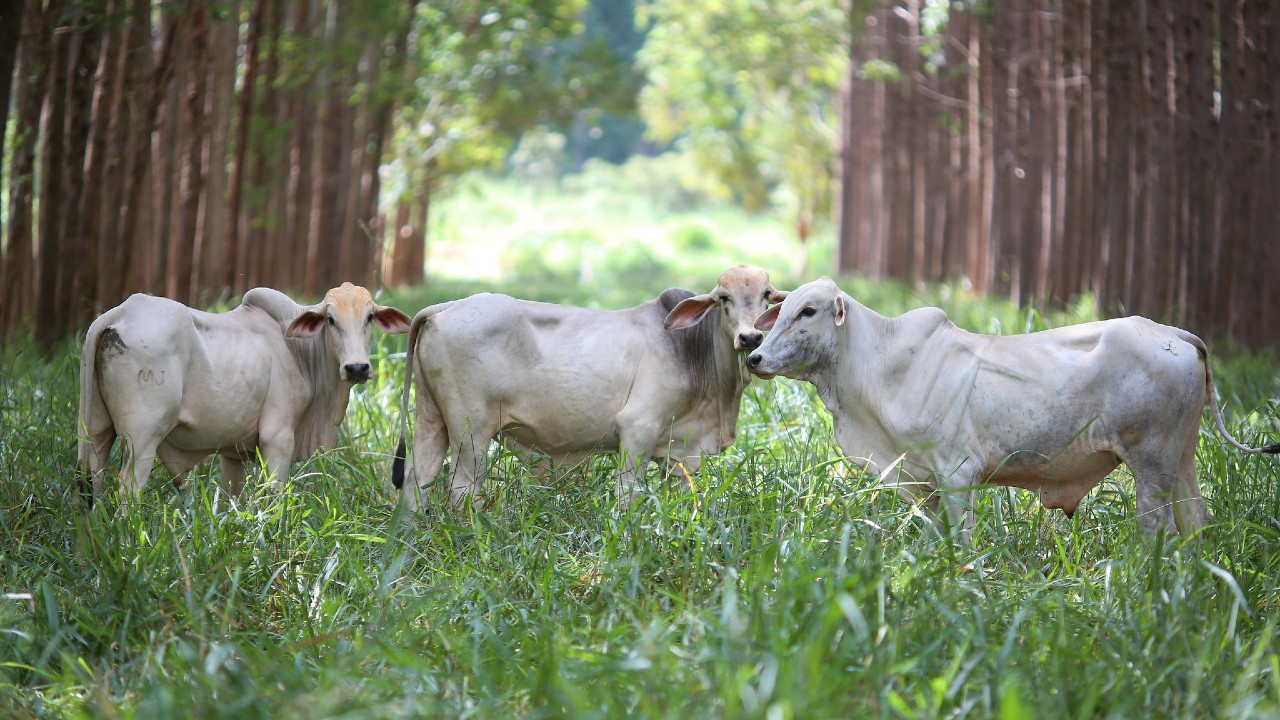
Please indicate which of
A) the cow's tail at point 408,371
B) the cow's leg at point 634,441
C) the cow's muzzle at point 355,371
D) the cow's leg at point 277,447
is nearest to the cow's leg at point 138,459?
the cow's leg at point 277,447

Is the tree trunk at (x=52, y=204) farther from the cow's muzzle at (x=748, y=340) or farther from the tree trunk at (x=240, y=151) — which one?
the cow's muzzle at (x=748, y=340)

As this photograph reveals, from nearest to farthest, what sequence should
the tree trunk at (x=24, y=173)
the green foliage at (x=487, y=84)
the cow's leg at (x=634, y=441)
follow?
the cow's leg at (x=634, y=441) < the tree trunk at (x=24, y=173) < the green foliage at (x=487, y=84)

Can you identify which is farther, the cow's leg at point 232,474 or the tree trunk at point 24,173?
the tree trunk at point 24,173

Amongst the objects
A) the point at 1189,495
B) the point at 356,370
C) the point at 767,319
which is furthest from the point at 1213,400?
the point at 356,370

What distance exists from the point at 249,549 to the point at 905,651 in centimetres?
253

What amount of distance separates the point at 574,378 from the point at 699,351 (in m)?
0.62

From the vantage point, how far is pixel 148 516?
5.68 m

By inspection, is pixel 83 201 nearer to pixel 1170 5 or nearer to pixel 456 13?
pixel 1170 5

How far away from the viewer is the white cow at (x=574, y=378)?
6.16 metres

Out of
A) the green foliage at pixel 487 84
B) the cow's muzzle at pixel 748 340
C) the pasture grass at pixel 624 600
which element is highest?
the green foliage at pixel 487 84

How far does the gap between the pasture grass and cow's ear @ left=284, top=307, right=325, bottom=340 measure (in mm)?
589

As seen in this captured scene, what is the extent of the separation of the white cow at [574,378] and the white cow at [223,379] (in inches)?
16.9

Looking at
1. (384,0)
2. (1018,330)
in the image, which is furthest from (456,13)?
(1018,330)

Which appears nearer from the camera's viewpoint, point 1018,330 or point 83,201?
point 1018,330
